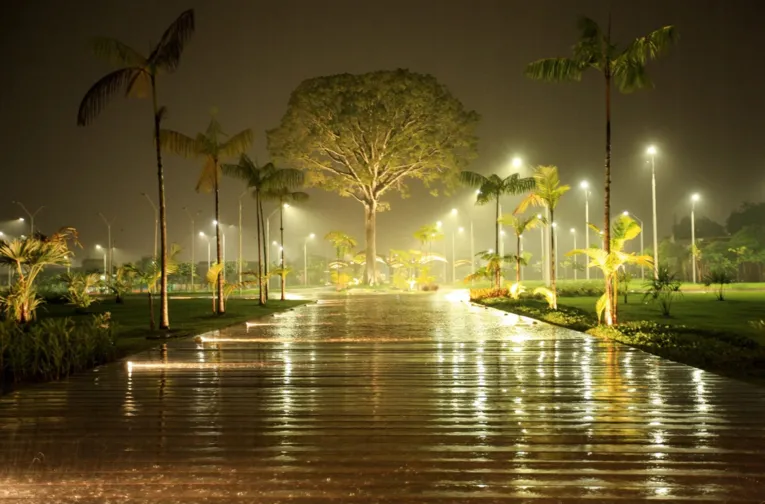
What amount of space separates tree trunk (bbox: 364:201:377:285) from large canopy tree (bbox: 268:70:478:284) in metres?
0.22

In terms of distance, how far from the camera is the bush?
10.4 m

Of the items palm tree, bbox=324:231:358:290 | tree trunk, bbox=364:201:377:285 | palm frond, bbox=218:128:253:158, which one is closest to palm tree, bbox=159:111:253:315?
palm frond, bbox=218:128:253:158

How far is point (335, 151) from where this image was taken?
171ft

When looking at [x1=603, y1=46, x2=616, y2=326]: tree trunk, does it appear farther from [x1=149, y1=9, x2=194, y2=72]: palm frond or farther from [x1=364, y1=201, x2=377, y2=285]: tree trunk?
[x1=364, y1=201, x2=377, y2=285]: tree trunk

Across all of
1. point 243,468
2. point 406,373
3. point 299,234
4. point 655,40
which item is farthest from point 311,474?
point 299,234

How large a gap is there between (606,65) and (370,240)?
38484mm

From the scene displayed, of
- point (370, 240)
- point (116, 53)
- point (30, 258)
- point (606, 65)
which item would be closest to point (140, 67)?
point (116, 53)

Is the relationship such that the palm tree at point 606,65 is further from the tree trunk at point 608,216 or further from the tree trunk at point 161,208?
the tree trunk at point 161,208

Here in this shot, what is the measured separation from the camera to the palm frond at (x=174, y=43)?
58.8 feet

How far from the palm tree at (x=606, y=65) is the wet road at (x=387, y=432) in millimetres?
8896

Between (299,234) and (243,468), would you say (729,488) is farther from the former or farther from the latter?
(299,234)

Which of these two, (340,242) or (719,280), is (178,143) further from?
(340,242)

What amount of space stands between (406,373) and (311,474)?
17.8 feet

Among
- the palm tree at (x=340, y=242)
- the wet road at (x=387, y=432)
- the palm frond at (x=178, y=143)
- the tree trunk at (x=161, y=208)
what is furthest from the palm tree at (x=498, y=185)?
the wet road at (x=387, y=432)
